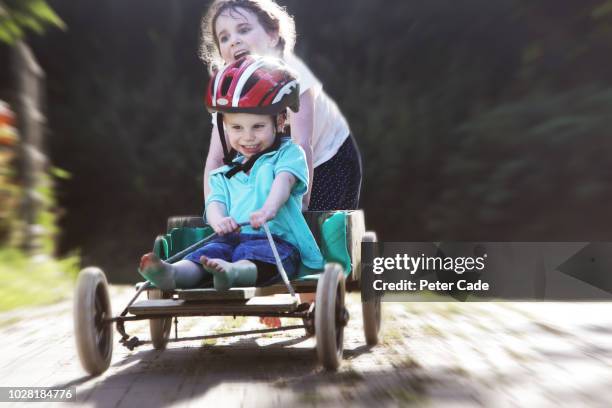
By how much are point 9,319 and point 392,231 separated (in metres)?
8.25

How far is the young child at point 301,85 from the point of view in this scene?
441 centimetres

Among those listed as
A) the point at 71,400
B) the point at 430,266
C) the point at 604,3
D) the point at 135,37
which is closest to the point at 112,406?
the point at 71,400

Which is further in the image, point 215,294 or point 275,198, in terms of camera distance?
point 275,198

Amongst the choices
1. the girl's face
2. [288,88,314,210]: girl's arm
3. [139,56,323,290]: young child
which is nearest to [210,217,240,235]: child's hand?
[139,56,323,290]: young child

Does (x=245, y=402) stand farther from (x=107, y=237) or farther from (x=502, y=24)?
(x=107, y=237)

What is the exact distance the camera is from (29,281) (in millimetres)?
7117

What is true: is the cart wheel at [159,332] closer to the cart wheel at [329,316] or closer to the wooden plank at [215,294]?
the wooden plank at [215,294]

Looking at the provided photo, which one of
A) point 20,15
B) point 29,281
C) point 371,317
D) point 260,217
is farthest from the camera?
point 20,15

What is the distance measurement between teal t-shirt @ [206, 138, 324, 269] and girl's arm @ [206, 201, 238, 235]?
54 millimetres

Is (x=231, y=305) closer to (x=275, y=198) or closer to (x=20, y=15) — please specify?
(x=275, y=198)

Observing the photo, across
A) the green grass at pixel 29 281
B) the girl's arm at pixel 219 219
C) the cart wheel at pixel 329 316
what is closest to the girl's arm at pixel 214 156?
the girl's arm at pixel 219 219

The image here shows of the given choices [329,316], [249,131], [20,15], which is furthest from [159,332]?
[20,15]

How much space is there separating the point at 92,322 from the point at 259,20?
171cm

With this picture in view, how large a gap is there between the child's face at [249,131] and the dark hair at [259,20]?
0.66 m
